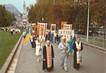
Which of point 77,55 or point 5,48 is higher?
point 77,55

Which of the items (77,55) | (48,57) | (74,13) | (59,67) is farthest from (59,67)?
(74,13)

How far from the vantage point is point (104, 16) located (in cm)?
4525

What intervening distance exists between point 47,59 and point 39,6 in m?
71.9

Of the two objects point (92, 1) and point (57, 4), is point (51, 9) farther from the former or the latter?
point (92, 1)

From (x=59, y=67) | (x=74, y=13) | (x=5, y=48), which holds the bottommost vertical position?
(x=5, y=48)

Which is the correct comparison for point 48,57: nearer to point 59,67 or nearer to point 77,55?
point 59,67

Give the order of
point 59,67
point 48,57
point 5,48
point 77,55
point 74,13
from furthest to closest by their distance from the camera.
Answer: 1. point 74,13
2. point 5,48
3. point 59,67
4. point 77,55
5. point 48,57

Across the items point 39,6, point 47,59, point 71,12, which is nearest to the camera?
point 47,59

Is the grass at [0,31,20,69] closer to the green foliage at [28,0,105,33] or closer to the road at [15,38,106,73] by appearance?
the road at [15,38,106,73]

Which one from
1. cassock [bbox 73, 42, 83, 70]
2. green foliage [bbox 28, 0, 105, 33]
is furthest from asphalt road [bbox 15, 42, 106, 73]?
green foliage [bbox 28, 0, 105, 33]

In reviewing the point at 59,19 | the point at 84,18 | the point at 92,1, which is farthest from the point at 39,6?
the point at 92,1

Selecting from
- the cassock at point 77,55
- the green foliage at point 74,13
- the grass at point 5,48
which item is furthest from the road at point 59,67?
the green foliage at point 74,13

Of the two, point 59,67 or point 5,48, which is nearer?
point 59,67

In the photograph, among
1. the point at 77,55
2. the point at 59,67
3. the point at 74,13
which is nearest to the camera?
the point at 77,55
